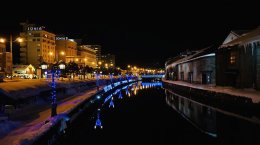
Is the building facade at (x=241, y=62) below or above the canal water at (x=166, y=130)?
above

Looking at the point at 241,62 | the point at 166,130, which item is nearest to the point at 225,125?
the point at 166,130

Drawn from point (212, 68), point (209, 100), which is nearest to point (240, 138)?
point (209, 100)

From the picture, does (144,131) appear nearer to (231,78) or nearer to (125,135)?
(125,135)

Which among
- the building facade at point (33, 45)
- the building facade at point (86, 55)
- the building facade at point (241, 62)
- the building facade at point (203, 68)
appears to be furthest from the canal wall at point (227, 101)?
the building facade at point (86, 55)

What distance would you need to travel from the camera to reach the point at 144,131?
20.3 meters

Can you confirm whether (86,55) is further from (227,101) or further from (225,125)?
(225,125)

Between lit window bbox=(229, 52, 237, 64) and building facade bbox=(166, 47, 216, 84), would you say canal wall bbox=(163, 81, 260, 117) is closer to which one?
lit window bbox=(229, 52, 237, 64)

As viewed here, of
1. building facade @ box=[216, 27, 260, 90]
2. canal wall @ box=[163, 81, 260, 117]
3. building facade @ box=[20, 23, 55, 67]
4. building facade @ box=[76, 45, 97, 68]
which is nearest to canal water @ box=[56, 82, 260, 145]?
canal wall @ box=[163, 81, 260, 117]

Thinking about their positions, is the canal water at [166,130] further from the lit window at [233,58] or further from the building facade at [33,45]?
the building facade at [33,45]

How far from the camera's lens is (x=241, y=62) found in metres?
32.9

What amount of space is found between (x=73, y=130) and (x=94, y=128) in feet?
6.76

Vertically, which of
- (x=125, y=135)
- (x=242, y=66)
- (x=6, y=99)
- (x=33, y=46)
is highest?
(x=33, y=46)

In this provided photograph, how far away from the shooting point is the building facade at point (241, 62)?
97.0 feet

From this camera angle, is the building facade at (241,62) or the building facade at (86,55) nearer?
the building facade at (241,62)
